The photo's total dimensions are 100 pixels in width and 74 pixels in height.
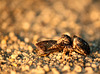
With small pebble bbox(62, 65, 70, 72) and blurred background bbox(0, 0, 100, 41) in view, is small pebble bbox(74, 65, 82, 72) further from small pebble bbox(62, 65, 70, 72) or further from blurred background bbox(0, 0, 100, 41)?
blurred background bbox(0, 0, 100, 41)

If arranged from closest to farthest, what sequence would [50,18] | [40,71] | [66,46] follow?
[40,71], [66,46], [50,18]

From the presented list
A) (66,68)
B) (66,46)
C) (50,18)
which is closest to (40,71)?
(66,68)

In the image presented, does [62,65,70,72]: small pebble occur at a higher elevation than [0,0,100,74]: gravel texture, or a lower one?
lower

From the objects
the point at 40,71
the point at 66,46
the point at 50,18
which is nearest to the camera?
the point at 40,71

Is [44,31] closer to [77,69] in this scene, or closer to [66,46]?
[66,46]

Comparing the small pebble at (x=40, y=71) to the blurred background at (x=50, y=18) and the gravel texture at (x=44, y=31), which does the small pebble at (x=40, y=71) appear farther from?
the blurred background at (x=50, y=18)

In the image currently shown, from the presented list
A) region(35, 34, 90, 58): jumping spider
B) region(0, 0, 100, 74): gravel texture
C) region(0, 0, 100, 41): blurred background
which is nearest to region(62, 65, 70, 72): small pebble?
region(0, 0, 100, 74): gravel texture

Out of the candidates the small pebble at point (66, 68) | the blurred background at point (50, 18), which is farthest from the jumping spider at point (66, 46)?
the blurred background at point (50, 18)
